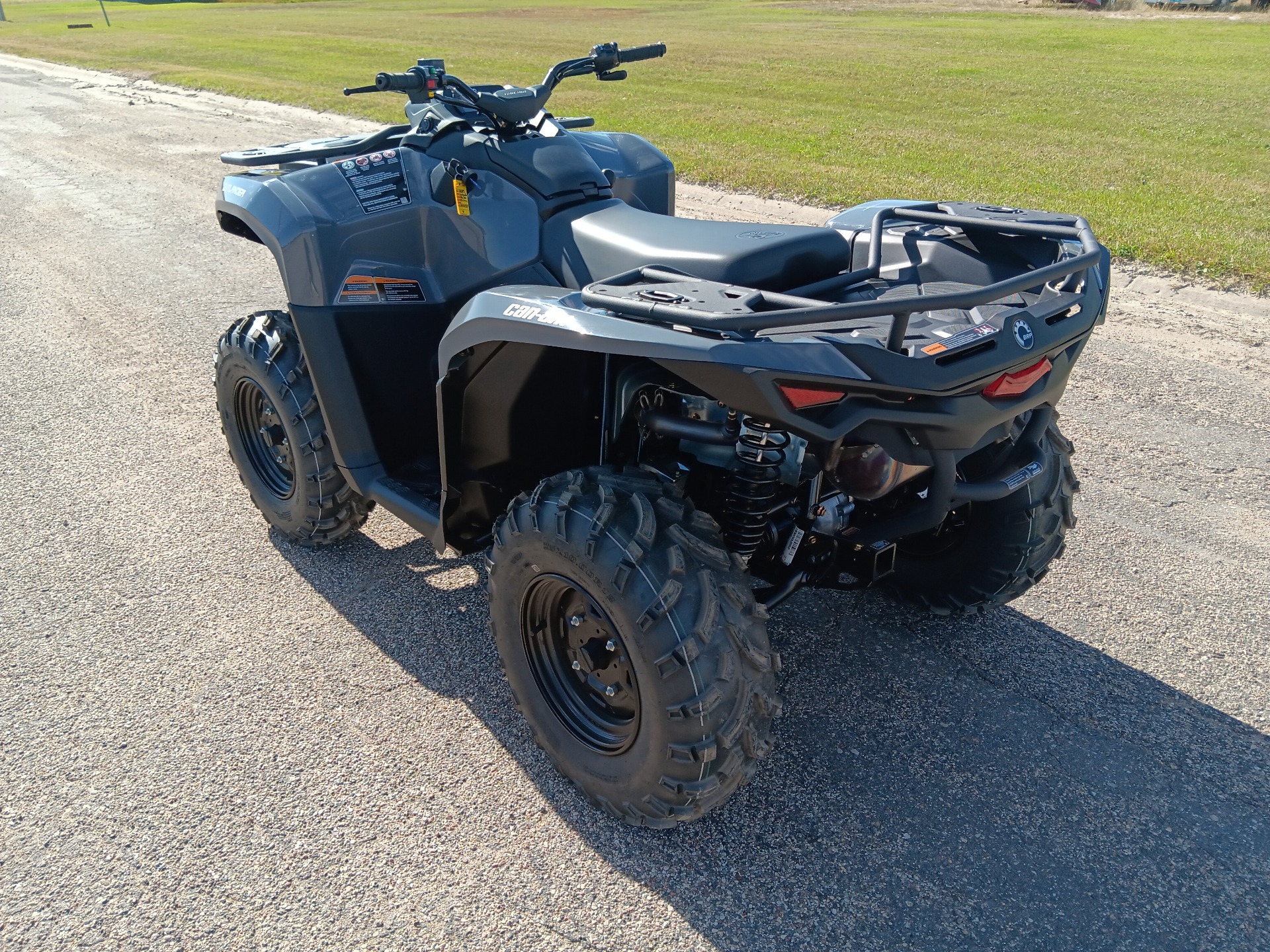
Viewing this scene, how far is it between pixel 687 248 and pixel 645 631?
40.1 inches

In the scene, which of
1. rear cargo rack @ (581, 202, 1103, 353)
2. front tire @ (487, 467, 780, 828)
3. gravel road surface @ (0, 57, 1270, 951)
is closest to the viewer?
rear cargo rack @ (581, 202, 1103, 353)

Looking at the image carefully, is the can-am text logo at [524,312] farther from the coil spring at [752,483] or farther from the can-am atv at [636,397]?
the coil spring at [752,483]

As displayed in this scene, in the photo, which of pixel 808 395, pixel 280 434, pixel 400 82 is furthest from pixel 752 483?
pixel 280 434

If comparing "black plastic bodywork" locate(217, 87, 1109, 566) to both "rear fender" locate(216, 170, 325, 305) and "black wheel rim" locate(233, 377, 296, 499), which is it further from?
"black wheel rim" locate(233, 377, 296, 499)

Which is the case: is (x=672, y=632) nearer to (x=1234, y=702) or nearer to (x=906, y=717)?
(x=906, y=717)

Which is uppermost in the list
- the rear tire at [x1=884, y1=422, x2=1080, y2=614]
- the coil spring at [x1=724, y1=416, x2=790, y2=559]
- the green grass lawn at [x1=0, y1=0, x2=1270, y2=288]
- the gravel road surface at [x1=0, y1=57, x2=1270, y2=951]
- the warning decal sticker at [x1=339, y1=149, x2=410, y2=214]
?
the warning decal sticker at [x1=339, y1=149, x2=410, y2=214]

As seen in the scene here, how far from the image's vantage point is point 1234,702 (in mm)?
3162

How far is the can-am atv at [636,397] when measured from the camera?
2242 mm

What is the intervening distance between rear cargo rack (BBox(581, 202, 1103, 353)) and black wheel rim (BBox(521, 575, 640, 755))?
0.75 m

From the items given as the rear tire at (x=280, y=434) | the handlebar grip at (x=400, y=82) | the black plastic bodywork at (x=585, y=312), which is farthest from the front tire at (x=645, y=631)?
the handlebar grip at (x=400, y=82)

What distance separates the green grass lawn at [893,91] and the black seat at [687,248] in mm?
5482

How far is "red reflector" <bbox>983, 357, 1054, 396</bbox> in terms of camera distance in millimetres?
2258

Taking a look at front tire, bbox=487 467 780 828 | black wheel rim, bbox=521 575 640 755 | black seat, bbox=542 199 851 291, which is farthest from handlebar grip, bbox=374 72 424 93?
black wheel rim, bbox=521 575 640 755

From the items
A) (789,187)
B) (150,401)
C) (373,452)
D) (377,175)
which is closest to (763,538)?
(373,452)
